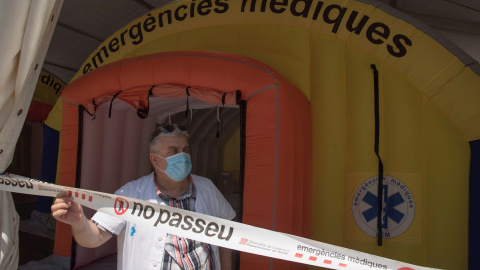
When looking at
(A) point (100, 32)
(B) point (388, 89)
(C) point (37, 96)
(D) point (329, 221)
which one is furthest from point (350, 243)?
(C) point (37, 96)

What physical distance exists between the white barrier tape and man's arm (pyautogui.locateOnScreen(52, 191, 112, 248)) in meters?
0.09

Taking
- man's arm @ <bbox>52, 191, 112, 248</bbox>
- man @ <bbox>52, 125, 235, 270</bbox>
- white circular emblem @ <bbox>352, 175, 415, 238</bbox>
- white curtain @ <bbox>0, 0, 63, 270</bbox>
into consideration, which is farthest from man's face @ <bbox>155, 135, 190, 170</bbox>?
white circular emblem @ <bbox>352, 175, 415, 238</bbox>

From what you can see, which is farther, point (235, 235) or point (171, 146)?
point (171, 146)

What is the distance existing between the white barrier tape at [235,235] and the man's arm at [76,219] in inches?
3.5

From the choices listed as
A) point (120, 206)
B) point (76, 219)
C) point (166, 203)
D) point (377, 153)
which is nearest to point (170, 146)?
point (166, 203)

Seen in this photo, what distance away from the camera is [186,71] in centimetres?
267

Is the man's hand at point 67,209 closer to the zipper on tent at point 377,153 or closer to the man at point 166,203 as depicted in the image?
the man at point 166,203

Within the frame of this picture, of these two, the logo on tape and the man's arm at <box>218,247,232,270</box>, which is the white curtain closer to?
the logo on tape

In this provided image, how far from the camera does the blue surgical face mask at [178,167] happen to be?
188 centimetres

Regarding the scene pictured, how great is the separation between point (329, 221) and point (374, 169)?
Result: 1.83ft

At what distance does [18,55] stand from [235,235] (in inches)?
55.0

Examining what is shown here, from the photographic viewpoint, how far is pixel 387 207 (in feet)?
9.24

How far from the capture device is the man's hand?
4.82 ft

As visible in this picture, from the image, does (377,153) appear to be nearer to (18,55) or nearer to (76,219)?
(76,219)
